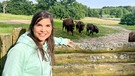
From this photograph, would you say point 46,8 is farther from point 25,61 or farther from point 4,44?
point 25,61

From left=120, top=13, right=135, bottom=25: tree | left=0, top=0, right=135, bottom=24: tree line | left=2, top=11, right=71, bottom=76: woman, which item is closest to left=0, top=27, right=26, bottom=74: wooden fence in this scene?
left=2, top=11, right=71, bottom=76: woman

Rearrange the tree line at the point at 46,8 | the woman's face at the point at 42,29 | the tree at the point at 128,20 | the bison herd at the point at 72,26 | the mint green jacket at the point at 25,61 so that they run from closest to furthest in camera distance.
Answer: the mint green jacket at the point at 25,61
the woman's face at the point at 42,29
the bison herd at the point at 72,26
the tree line at the point at 46,8
the tree at the point at 128,20

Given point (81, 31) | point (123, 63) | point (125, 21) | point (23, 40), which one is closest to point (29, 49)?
point (23, 40)

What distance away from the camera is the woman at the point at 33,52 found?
126 inches

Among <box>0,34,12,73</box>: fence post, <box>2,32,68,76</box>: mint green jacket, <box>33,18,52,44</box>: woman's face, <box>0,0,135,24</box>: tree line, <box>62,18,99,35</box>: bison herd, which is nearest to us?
<box>2,32,68,76</box>: mint green jacket

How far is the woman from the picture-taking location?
3207 mm

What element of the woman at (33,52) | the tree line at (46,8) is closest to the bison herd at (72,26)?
the woman at (33,52)

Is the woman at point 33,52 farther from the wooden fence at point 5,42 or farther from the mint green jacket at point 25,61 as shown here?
the wooden fence at point 5,42

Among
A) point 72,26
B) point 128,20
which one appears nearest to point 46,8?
point 128,20

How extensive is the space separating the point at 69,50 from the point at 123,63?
100 centimetres

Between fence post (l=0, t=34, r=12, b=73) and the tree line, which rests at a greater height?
fence post (l=0, t=34, r=12, b=73)

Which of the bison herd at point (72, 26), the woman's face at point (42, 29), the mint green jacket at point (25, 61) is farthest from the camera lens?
the bison herd at point (72, 26)

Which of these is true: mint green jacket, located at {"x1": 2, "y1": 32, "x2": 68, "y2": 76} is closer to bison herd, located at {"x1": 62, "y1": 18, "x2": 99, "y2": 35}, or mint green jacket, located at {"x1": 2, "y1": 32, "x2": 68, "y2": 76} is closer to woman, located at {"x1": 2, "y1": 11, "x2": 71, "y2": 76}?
woman, located at {"x1": 2, "y1": 11, "x2": 71, "y2": 76}

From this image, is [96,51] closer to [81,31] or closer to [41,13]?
[41,13]
